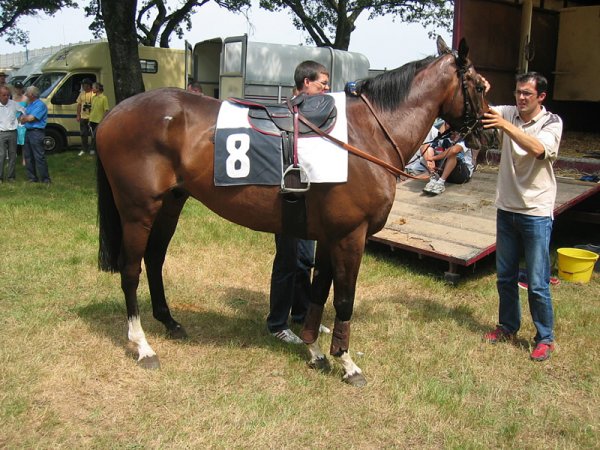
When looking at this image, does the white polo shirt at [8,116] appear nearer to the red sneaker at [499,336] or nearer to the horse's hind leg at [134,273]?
the horse's hind leg at [134,273]

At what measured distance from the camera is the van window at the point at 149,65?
1750 centimetres

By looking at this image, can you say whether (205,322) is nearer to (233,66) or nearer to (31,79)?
(233,66)

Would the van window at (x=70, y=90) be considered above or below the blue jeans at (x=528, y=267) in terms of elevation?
above

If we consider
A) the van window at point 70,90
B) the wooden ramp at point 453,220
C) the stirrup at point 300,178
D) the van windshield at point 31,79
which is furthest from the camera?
the van windshield at point 31,79

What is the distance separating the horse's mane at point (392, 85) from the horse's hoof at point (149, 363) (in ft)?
7.58

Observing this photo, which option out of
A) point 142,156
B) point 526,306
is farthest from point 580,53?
point 142,156

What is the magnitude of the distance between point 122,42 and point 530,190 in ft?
30.4

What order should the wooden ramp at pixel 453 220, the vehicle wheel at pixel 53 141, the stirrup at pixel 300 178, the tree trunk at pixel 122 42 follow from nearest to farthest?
1. the stirrup at pixel 300 178
2. the wooden ramp at pixel 453 220
3. the tree trunk at pixel 122 42
4. the vehicle wheel at pixel 53 141

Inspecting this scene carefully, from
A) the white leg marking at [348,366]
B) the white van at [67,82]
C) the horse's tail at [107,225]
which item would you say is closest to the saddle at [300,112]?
the horse's tail at [107,225]

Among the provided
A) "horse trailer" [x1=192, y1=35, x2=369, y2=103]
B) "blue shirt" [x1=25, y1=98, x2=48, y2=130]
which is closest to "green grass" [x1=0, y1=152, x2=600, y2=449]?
"blue shirt" [x1=25, y1=98, x2=48, y2=130]

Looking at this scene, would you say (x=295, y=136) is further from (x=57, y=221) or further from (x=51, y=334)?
(x=57, y=221)

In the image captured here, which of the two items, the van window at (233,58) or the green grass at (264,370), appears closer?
the green grass at (264,370)

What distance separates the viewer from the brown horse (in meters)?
3.49

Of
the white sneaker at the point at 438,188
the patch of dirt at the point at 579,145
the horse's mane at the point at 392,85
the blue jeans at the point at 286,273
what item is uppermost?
the horse's mane at the point at 392,85
